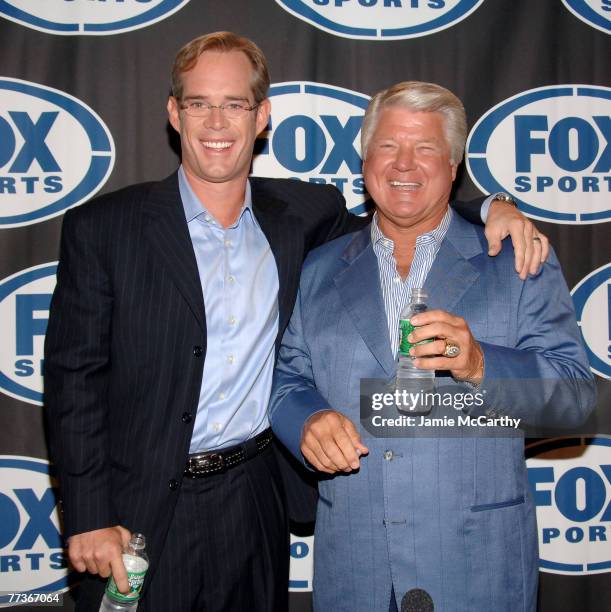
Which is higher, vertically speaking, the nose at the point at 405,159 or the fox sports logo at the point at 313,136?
the fox sports logo at the point at 313,136

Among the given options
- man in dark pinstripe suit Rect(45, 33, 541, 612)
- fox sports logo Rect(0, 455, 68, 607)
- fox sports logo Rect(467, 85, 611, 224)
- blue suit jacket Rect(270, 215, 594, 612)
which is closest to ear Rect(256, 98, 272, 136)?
man in dark pinstripe suit Rect(45, 33, 541, 612)

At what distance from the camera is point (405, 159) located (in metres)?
1.96

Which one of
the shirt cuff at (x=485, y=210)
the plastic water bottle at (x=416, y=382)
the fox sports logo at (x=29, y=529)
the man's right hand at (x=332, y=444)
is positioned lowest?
the fox sports logo at (x=29, y=529)

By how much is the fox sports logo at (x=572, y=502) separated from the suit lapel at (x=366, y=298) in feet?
5.69

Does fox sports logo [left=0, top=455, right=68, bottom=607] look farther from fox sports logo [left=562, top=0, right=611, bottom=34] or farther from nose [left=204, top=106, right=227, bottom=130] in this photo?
fox sports logo [left=562, top=0, right=611, bottom=34]

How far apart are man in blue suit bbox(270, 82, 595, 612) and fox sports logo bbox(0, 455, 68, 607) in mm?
1616

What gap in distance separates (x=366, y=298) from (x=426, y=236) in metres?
0.28

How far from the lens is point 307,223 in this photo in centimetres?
235

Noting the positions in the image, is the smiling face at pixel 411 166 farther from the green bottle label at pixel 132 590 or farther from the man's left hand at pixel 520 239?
the green bottle label at pixel 132 590

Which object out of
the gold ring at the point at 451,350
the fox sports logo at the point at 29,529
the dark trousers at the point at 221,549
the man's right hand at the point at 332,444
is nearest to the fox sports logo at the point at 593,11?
the gold ring at the point at 451,350

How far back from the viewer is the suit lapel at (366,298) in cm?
186

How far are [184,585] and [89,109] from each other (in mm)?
2133

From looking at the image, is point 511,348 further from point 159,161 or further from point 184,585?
point 159,161

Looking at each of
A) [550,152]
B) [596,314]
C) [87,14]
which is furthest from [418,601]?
[87,14]
